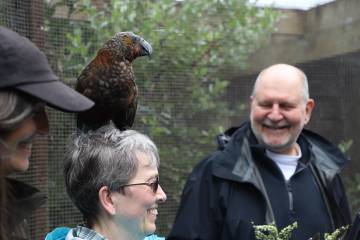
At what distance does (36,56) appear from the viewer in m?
1.17

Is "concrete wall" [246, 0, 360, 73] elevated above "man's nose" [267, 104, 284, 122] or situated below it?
above

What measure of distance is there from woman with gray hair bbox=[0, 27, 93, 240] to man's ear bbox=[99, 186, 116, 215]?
0.48 meters

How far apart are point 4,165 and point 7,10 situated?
180 cm

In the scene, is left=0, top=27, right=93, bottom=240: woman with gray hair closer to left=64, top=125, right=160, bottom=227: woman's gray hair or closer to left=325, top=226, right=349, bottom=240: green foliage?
left=64, top=125, right=160, bottom=227: woman's gray hair

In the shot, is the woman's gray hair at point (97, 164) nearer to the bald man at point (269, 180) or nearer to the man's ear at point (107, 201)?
the man's ear at point (107, 201)

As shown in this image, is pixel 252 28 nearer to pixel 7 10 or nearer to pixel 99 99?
pixel 7 10

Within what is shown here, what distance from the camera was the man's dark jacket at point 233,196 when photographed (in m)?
2.49

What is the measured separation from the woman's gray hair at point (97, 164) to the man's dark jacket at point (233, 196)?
847mm

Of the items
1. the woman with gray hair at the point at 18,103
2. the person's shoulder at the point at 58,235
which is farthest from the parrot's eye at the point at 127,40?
the woman with gray hair at the point at 18,103

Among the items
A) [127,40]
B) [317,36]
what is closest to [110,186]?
[127,40]

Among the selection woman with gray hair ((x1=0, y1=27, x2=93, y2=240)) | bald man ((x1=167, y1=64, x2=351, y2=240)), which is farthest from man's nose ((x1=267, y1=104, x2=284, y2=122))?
woman with gray hair ((x1=0, y1=27, x2=93, y2=240))

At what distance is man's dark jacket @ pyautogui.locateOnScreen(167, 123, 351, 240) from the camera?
2.49 meters

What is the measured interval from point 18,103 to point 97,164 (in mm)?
580

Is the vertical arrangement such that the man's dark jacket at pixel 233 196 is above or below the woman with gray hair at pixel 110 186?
below
